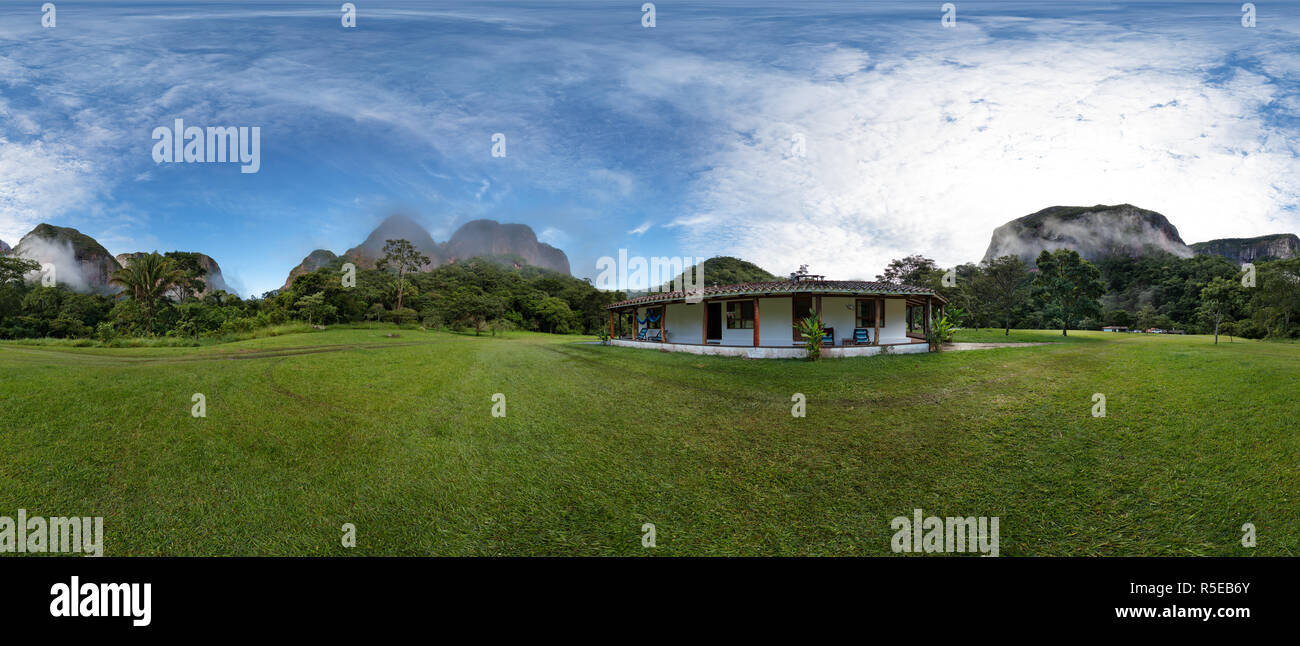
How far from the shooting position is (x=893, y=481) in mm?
3875

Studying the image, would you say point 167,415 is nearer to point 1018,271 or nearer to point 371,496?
point 371,496

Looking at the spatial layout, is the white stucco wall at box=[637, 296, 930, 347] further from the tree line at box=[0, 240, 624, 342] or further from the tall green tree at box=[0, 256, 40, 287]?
the tall green tree at box=[0, 256, 40, 287]

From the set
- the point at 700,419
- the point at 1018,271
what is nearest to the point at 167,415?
the point at 700,419

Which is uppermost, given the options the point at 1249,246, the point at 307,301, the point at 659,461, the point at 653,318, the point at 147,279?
the point at 1249,246

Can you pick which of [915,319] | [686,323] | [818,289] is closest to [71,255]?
[686,323]

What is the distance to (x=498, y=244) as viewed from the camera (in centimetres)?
3984

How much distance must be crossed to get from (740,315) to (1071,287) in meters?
22.3

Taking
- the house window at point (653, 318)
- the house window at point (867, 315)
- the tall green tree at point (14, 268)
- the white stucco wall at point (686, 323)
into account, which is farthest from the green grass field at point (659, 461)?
the tall green tree at point (14, 268)

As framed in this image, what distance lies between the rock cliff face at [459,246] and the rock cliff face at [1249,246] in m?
59.8

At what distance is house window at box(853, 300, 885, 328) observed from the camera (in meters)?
14.0

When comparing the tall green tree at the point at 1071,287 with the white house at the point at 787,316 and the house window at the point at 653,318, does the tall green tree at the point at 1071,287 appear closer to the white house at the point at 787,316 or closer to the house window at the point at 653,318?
the white house at the point at 787,316

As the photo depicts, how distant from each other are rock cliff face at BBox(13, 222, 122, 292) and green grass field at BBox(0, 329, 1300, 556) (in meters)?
11.0

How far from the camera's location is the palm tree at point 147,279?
1592cm

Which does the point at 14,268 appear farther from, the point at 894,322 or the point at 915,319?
the point at 915,319
